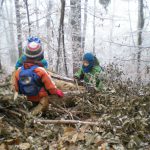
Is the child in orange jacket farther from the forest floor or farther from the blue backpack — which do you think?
the forest floor

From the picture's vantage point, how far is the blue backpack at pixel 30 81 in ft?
15.4

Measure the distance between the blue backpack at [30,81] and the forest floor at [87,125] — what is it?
1.28 feet

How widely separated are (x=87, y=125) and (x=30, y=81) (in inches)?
60.8

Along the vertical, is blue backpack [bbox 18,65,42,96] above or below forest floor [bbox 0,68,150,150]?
above

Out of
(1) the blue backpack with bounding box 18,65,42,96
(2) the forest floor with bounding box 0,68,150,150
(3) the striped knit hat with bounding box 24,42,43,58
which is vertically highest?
(3) the striped knit hat with bounding box 24,42,43,58

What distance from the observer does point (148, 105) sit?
3.67m

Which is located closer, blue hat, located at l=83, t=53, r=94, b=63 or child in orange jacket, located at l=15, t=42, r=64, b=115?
child in orange jacket, located at l=15, t=42, r=64, b=115

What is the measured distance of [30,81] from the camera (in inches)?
185

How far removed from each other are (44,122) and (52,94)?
104 cm

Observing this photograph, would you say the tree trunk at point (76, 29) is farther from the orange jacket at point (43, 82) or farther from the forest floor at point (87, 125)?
the forest floor at point (87, 125)

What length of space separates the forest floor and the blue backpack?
0.39m

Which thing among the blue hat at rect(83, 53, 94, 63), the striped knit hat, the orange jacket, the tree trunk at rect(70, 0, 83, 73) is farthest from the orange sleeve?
the tree trunk at rect(70, 0, 83, 73)

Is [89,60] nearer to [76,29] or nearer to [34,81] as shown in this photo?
[34,81]

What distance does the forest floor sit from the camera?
117 inches
